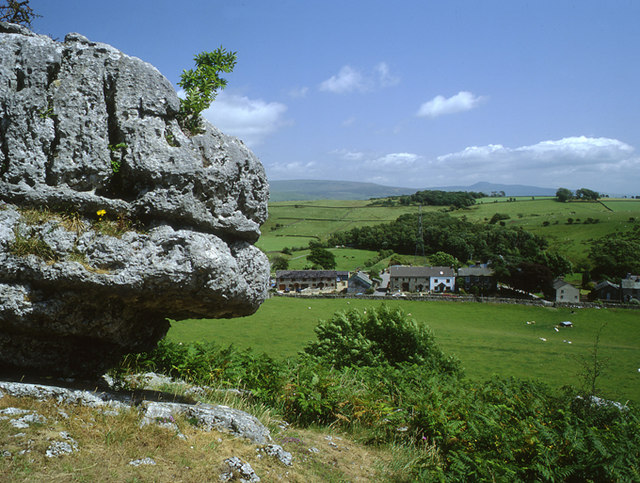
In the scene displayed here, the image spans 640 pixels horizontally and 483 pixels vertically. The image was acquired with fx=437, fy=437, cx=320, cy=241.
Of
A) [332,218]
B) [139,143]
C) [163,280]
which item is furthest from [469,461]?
[332,218]

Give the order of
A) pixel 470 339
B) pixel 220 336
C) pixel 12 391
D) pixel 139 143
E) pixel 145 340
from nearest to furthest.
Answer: pixel 12 391 < pixel 139 143 < pixel 145 340 < pixel 220 336 < pixel 470 339

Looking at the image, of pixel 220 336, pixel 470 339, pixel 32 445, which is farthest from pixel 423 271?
pixel 32 445

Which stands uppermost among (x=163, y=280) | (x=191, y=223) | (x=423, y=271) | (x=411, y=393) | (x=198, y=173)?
(x=198, y=173)

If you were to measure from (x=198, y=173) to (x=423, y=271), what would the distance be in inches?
3846

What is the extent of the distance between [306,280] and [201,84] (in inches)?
3596

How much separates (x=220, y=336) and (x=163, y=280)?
36551mm

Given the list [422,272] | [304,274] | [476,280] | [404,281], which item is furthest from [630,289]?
[304,274]

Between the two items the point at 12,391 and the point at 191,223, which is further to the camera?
the point at 191,223

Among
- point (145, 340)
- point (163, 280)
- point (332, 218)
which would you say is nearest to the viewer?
point (163, 280)

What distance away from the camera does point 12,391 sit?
22.1ft

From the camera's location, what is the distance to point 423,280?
10006cm

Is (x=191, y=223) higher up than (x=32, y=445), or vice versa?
(x=191, y=223)

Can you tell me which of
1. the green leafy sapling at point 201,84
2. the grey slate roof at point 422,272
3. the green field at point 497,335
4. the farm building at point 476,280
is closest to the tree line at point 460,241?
the farm building at point 476,280

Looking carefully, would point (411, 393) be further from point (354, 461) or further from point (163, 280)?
point (163, 280)
